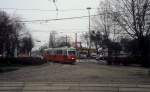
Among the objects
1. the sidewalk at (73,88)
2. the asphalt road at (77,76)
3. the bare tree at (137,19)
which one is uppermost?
the bare tree at (137,19)

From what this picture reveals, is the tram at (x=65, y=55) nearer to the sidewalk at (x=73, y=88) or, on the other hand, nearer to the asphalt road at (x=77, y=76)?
the asphalt road at (x=77, y=76)

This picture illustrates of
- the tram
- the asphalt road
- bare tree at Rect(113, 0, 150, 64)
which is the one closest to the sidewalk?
the asphalt road

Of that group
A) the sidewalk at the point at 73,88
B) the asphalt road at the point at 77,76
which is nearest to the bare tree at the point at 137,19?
the asphalt road at the point at 77,76

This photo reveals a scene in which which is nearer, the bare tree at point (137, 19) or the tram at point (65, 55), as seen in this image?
the bare tree at point (137, 19)

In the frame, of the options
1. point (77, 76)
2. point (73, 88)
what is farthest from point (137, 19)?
point (73, 88)

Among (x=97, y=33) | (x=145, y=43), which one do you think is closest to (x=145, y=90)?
(x=145, y=43)

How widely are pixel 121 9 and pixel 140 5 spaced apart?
2.68m

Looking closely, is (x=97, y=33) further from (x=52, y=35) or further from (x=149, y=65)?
(x=52, y=35)

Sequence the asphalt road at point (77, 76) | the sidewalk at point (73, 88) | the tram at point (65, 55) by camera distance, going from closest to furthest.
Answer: the sidewalk at point (73, 88) → the asphalt road at point (77, 76) → the tram at point (65, 55)

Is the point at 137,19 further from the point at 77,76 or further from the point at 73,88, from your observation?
the point at 73,88

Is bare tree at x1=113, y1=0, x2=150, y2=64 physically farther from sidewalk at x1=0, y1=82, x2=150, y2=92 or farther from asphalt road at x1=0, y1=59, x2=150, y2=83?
sidewalk at x1=0, y1=82, x2=150, y2=92

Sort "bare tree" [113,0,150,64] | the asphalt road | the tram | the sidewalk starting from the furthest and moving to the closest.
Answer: the tram < "bare tree" [113,0,150,64] < the asphalt road < the sidewalk

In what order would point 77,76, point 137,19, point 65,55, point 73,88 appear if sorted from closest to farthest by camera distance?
point 73,88, point 77,76, point 137,19, point 65,55

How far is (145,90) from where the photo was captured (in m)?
17.5
